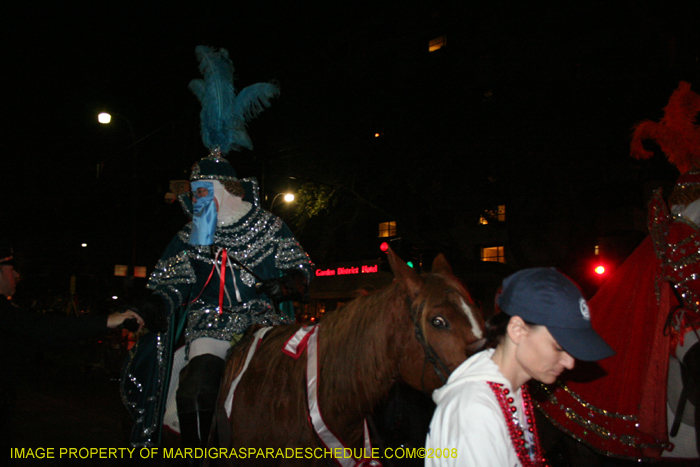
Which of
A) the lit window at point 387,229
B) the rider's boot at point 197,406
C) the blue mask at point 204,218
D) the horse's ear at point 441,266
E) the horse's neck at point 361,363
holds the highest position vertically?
the lit window at point 387,229

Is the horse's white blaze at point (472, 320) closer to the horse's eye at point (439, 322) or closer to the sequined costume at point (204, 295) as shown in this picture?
the horse's eye at point (439, 322)

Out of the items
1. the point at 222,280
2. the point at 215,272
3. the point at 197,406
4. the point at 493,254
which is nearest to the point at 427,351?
the point at 197,406

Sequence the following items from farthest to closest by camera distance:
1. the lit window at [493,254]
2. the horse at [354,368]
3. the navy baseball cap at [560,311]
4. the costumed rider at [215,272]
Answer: the lit window at [493,254] < the costumed rider at [215,272] < the horse at [354,368] < the navy baseball cap at [560,311]

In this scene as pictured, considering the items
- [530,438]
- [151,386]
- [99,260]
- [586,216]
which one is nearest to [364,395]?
[530,438]

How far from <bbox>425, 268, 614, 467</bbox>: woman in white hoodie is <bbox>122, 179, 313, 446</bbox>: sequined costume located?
2.27m

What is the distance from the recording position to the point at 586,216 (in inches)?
592

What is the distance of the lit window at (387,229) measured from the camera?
27.3 m

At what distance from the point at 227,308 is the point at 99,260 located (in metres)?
22.7

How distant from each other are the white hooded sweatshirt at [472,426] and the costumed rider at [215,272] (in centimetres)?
207

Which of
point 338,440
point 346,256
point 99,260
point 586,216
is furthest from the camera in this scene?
point 346,256

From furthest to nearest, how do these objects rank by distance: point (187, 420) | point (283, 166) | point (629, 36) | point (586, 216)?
point (283, 166) < point (586, 216) < point (629, 36) < point (187, 420)

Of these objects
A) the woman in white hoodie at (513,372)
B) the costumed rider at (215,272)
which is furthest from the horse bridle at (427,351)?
the costumed rider at (215,272)

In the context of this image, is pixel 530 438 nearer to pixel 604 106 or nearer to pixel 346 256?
pixel 604 106

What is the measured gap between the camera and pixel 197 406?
10.7ft
